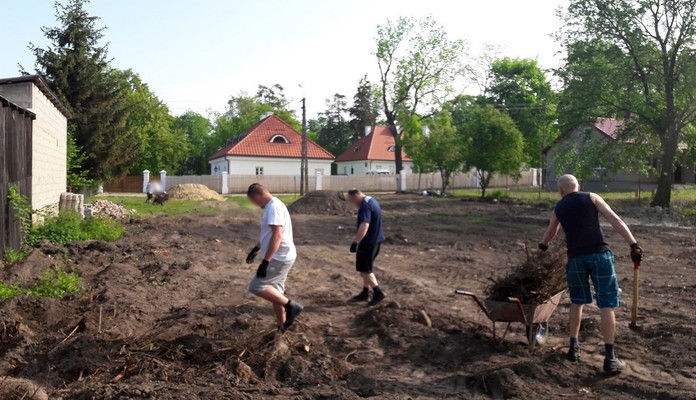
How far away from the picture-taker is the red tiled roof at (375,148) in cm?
6825

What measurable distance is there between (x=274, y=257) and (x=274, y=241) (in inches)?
11.3

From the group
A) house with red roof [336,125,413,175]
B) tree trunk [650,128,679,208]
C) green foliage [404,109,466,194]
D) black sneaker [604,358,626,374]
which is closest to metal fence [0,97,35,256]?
black sneaker [604,358,626,374]

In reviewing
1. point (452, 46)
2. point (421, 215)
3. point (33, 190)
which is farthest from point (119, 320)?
point (452, 46)

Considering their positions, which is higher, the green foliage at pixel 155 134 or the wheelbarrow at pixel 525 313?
the green foliage at pixel 155 134

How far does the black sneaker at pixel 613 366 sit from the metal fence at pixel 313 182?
42952 mm

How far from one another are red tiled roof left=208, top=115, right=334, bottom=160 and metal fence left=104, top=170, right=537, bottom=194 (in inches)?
167

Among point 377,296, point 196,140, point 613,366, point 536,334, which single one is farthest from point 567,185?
point 196,140

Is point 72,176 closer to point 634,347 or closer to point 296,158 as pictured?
point 634,347

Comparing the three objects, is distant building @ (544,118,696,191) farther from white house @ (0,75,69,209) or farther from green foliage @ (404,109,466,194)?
white house @ (0,75,69,209)

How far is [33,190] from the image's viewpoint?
1457 centimetres

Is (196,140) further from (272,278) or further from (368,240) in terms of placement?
(272,278)

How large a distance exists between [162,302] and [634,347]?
6109mm

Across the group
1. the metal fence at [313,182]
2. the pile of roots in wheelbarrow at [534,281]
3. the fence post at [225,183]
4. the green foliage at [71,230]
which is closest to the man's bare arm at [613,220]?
the pile of roots in wheelbarrow at [534,281]

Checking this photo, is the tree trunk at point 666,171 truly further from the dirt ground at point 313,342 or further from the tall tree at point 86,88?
the tall tree at point 86,88
